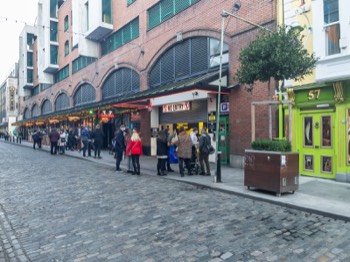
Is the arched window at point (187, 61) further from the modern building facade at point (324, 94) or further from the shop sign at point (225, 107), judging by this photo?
the modern building facade at point (324, 94)

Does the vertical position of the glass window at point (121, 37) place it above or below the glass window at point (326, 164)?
above

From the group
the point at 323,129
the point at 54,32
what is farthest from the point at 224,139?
the point at 54,32

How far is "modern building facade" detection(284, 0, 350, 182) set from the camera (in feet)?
29.8

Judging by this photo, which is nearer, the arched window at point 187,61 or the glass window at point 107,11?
the arched window at point 187,61

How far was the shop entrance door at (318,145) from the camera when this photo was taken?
31.7 ft

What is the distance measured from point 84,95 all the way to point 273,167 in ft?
81.6

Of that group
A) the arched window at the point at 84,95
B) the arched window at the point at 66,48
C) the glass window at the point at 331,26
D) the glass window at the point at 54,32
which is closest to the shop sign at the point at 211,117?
the glass window at the point at 331,26

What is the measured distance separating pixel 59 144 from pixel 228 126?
13299 millimetres

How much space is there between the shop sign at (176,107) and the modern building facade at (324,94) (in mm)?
5961

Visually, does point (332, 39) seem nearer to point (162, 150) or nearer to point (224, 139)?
point (224, 139)

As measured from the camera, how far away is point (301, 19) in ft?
33.8

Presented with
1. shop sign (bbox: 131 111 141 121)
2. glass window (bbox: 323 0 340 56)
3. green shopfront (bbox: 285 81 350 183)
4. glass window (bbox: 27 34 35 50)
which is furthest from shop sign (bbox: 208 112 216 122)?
glass window (bbox: 27 34 35 50)

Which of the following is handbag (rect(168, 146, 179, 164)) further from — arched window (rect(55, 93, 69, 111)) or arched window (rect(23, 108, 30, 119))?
arched window (rect(23, 108, 30, 119))

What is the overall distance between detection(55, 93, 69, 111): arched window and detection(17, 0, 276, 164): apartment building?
2.16 feet
